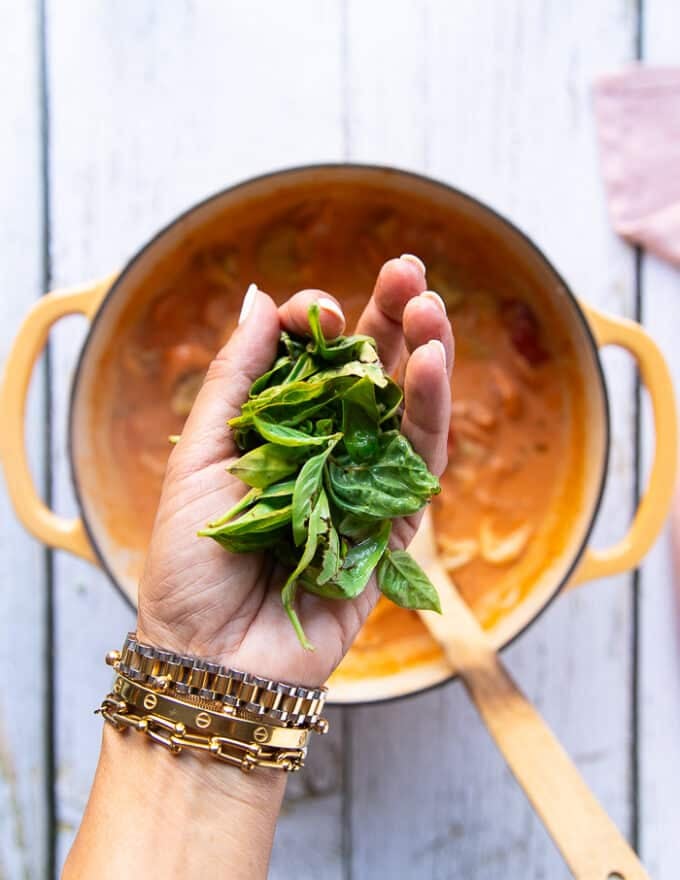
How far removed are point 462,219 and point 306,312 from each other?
349mm

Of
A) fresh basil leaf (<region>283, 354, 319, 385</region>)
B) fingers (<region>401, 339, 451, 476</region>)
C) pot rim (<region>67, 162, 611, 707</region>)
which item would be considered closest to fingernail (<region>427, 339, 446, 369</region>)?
fingers (<region>401, 339, 451, 476</region>)

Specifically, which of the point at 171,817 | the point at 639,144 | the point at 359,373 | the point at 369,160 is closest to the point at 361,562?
the point at 359,373

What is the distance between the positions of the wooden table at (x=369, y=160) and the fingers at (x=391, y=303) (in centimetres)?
32

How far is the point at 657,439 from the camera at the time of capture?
97 cm

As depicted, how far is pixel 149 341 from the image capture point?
44.3 inches

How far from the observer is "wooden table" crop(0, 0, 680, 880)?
3.51ft

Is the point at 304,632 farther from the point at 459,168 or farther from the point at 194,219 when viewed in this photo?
the point at 459,168

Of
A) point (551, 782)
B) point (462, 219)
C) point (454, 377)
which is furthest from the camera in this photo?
point (454, 377)

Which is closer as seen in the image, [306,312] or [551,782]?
[306,312]

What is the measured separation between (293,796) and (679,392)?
67 centimetres

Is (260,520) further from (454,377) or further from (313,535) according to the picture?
(454,377)

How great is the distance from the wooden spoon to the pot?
3 cm

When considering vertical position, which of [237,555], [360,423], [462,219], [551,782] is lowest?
[551,782]

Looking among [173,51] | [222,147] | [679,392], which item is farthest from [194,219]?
[679,392]
